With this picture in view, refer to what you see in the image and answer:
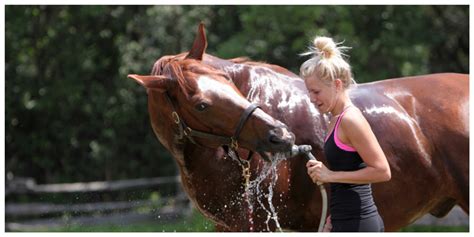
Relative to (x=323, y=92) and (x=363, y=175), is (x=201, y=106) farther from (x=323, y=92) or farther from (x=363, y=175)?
(x=363, y=175)

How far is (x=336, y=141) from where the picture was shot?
355 centimetres

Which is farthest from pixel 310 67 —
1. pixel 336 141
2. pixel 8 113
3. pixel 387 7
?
pixel 8 113

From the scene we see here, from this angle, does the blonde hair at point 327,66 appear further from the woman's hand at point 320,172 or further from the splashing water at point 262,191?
the splashing water at point 262,191

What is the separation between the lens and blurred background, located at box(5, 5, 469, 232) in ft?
43.1

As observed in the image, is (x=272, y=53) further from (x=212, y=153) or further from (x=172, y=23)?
(x=212, y=153)

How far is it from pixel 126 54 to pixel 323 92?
12865mm

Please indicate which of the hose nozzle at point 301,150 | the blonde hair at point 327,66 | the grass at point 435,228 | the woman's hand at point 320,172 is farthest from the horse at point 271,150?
the grass at point 435,228

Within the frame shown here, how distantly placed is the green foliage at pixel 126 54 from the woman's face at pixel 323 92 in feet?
29.1

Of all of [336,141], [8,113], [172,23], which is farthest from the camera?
[172,23]

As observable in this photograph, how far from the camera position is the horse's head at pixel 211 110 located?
4.61 meters

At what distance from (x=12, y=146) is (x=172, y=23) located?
442cm

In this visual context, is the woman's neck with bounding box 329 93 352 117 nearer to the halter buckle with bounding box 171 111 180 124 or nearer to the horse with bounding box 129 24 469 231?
the horse with bounding box 129 24 469 231

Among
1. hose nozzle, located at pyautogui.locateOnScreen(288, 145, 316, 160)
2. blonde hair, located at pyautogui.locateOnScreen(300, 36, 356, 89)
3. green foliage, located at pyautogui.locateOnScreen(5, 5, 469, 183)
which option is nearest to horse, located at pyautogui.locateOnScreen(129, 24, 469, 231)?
hose nozzle, located at pyautogui.locateOnScreen(288, 145, 316, 160)

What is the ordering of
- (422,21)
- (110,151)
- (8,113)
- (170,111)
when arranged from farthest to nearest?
(110,151)
(8,113)
(422,21)
(170,111)
